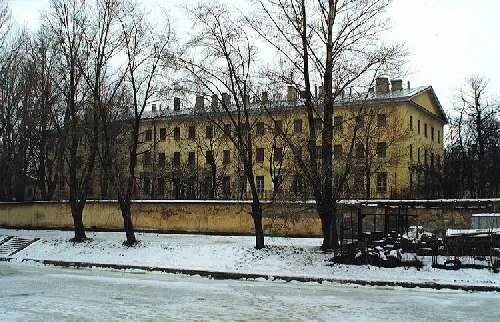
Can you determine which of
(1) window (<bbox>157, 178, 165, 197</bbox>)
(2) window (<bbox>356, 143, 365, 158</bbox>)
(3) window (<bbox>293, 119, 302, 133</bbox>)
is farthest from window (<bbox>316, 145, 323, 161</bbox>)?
(1) window (<bbox>157, 178, 165, 197</bbox>)

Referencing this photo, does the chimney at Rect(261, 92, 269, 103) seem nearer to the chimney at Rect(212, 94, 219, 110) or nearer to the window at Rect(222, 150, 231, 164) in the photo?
the chimney at Rect(212, 94, 219, 110)

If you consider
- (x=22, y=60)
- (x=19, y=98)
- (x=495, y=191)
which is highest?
(x=22, y=60)

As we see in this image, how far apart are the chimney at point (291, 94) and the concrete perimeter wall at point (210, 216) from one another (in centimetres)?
488

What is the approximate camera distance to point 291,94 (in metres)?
27.6

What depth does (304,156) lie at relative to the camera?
25.5 m

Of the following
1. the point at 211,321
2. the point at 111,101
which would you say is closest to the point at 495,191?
the point at 111,101

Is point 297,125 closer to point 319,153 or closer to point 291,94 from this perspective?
point 291,94

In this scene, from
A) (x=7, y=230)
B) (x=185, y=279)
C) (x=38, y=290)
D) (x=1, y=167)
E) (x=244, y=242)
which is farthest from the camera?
(x=1, y=167)

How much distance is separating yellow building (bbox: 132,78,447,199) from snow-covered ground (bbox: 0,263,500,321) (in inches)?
287

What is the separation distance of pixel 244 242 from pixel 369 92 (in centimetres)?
942

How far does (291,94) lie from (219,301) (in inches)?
558

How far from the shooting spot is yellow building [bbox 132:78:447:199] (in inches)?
1035

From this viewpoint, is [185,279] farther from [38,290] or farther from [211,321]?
[211,321]

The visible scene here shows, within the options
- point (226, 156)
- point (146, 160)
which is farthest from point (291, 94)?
point (226, 156)
